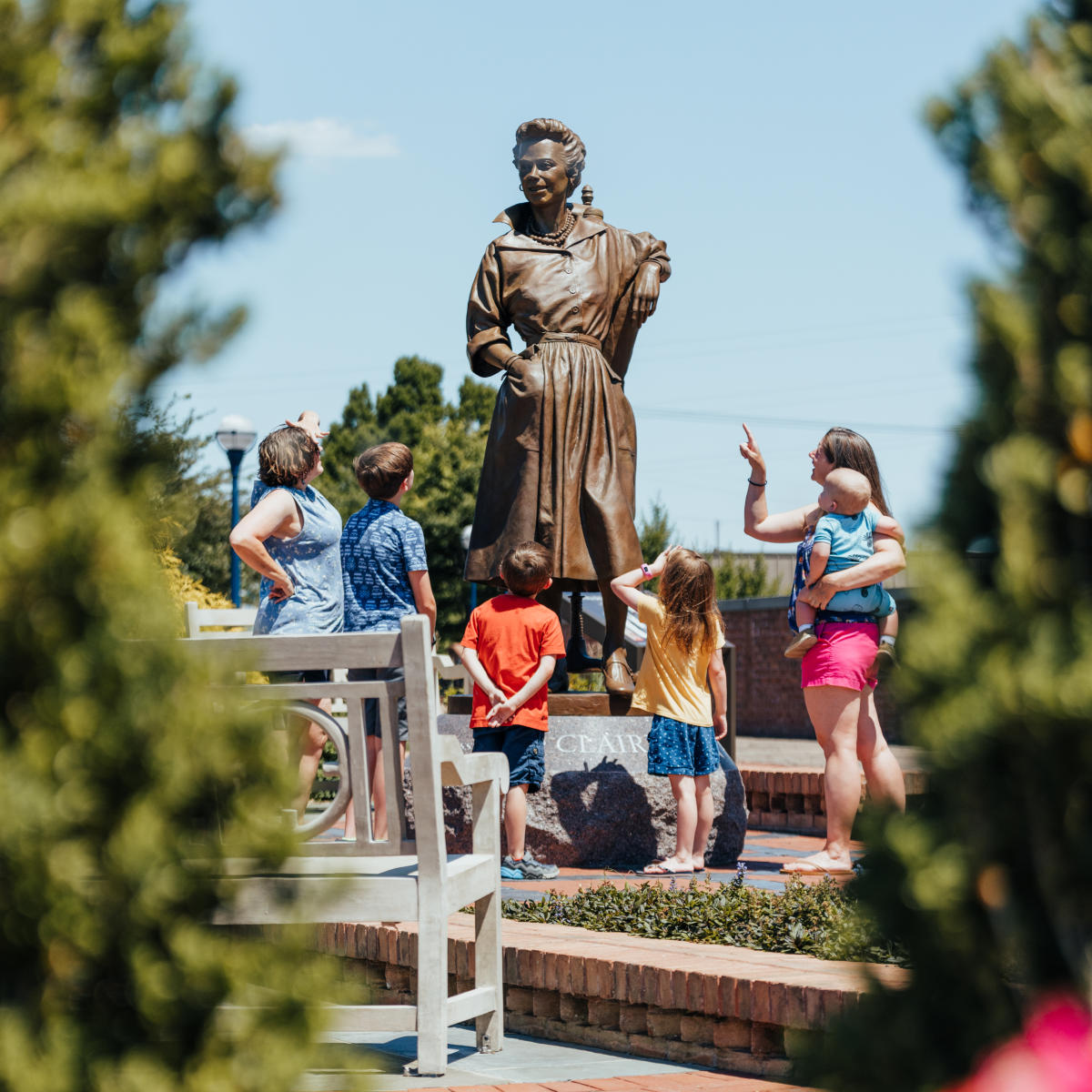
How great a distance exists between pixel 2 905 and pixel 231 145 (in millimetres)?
857

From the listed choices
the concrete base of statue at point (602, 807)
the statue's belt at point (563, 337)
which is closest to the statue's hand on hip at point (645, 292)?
the statue's belt at point (563, 337)

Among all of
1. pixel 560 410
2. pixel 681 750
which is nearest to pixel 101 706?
pixel 681 750

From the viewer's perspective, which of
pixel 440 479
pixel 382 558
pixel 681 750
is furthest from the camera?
pixel 440 479

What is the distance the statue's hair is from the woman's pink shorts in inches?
117

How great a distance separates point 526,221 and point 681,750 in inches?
120

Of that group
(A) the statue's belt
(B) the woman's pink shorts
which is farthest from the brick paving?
(A) the statue's belt

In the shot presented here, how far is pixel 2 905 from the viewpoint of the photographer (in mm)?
1534

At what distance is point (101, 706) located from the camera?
1.52 m

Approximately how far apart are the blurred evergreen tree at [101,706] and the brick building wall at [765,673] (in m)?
22.2

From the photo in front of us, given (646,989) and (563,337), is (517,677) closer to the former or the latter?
(563,337)

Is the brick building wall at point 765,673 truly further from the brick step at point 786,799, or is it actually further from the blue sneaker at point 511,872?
the blue sneaker at point 511,872

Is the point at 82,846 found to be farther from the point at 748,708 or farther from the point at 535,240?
the point at 748,708

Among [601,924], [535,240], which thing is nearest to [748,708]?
[535,240]

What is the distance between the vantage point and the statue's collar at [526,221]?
7754mm
